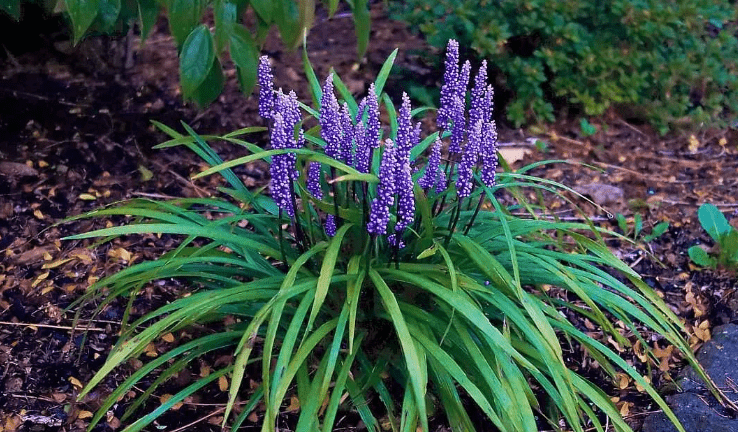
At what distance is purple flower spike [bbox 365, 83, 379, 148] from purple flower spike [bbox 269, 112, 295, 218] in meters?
0.21

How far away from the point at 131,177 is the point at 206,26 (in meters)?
1.22

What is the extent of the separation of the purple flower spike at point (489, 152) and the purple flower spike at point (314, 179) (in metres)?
0.45

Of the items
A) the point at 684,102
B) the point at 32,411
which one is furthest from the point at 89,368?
the point at 684,102

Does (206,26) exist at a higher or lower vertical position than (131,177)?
higher

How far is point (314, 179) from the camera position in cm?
217

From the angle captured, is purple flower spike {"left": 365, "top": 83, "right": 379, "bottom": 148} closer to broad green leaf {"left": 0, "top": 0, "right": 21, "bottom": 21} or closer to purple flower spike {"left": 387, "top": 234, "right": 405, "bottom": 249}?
purple flower spike {"left": 387, "top": 234, "right": 405, "bottom": 249}

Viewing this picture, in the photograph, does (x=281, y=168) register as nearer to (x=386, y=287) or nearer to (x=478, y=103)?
(x=386, y=287)

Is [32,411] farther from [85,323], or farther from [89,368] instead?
[85,323]

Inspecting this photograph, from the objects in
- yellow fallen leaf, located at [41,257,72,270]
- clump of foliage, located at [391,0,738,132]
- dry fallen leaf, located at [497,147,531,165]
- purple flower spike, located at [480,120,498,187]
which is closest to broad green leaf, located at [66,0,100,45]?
yellow fallen leaf, located at [41,257,72,270]

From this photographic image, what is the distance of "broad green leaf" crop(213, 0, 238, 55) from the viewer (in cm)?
260

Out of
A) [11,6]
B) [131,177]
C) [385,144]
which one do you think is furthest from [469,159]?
[131,177]

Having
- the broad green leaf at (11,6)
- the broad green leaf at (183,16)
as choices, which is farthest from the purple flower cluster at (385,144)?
the broad green leaf at (11,6)

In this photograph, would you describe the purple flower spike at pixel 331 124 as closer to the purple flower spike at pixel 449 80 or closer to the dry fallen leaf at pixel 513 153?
the purple flower spike at pixel 449 80

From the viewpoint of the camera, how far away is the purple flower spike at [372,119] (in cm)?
192
